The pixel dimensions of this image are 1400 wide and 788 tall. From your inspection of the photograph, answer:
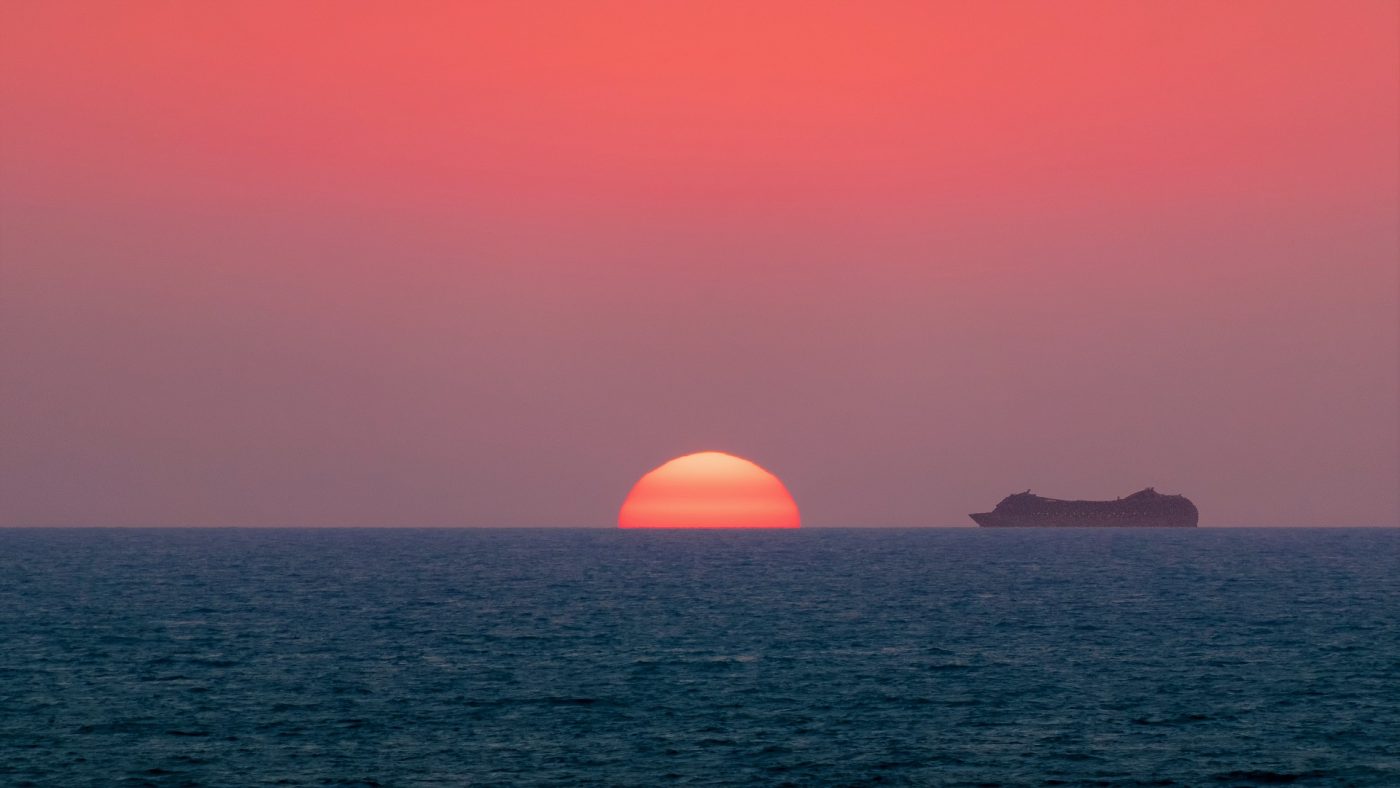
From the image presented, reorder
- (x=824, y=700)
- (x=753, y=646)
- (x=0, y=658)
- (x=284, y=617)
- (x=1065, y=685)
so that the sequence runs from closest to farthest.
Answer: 1. (x=824, y=700)
2. (x=1065, y=685)
3. (x=0, y=658)
4. (x=753, y=646)
5. (x=284, y=617)

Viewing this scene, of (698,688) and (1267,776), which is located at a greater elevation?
(698,688)

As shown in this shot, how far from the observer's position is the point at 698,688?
58.5m

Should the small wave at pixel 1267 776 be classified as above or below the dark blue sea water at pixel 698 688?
below

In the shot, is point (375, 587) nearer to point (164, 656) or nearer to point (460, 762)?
point (164, 656)

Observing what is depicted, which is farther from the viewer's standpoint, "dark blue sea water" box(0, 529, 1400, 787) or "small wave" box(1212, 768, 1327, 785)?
"dark blue sea water" box(0, 529, 1400, 787)

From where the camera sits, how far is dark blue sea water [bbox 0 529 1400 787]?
1725 inches

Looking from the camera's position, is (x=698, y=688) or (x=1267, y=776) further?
(x=698, y=688)

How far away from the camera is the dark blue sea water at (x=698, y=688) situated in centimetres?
4381

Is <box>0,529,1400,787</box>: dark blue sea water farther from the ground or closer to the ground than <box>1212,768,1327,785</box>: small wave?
farther from the ground

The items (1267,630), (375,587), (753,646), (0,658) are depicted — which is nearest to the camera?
(0,658)

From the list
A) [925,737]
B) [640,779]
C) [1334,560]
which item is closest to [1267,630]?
[925,737]

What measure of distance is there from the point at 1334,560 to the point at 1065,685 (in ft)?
495

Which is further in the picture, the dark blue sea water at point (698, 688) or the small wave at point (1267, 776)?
the dark blue sea water at point (698, 688)

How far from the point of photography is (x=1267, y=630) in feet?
271
